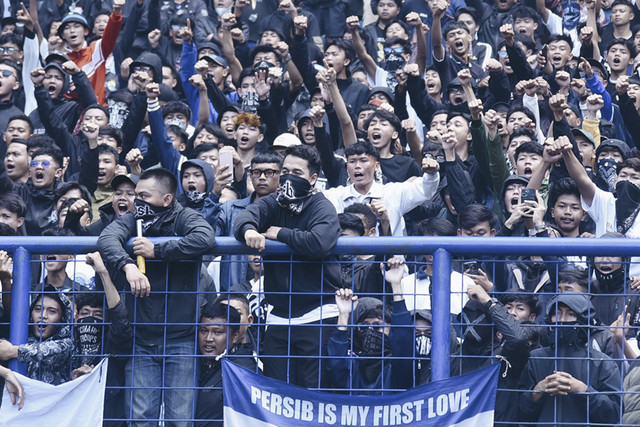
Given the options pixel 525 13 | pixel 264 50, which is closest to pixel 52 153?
pixel 264 50

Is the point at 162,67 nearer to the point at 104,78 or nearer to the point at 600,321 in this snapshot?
the point at 104,78

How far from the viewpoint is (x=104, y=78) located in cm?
1366

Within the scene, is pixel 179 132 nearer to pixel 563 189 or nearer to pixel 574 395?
pixel 563 189

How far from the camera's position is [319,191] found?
688 centimetres

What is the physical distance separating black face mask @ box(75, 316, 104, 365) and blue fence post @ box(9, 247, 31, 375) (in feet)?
1.18

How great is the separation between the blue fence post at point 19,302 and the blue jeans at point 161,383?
59cm

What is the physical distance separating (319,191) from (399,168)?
3818 millimetres

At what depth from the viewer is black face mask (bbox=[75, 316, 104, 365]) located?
6.61 meters

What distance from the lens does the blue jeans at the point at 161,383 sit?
6258 millimetres

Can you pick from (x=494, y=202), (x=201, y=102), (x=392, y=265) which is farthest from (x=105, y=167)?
(x=392, y=265)

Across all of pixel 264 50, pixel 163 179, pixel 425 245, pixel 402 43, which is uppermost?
pixel 402 43

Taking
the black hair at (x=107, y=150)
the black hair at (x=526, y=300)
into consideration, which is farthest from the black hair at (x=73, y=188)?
the black hair at (x=526, y=300)

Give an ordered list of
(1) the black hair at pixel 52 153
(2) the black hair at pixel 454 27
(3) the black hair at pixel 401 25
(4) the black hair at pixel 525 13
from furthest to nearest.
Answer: (3) the black hair at pixel 401 25 < (4) the black hair at pixel 525 13 < (2) the black hair at pixel 454 27 < (1) the black hair at pixel 52 153

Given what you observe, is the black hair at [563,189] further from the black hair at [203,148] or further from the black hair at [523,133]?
the black hair at [203,148]
